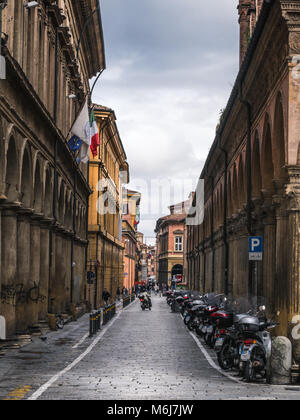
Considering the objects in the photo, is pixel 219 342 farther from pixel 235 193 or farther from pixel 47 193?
pixel 235 193

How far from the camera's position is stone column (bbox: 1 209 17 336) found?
20.6 metres

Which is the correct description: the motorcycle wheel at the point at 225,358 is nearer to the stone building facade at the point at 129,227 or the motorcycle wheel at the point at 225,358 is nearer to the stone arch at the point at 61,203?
the stone arch at the point at 61,203

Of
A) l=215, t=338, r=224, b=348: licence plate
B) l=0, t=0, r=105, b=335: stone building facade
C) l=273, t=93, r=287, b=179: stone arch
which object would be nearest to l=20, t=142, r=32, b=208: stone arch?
l=0, t=0, r=105, b=335: stone building facade

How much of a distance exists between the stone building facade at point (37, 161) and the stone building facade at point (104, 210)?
1069 cm

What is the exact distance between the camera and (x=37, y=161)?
2580 centimetres

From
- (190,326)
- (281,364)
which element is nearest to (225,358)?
(281,364)

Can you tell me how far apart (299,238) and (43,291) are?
1305cm

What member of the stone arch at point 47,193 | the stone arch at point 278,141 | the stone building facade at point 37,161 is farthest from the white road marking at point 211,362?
the stone arch at point 47,193

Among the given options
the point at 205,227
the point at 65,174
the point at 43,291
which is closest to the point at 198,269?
the point at 205,227

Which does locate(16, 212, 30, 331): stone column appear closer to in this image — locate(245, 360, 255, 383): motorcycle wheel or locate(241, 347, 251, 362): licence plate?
locate(241, 347, 251, 362): licence plate

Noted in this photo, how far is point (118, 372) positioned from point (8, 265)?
6.13 metres

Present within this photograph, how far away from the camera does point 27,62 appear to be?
24.1m
